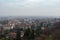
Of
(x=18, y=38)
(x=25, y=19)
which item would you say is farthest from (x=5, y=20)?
(x=18, y=38)

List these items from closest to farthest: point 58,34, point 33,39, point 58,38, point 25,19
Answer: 1. point 58,38
2. point 58,34
3. point 33,39
4. point 25,19

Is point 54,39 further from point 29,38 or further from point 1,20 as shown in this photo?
point 1,20

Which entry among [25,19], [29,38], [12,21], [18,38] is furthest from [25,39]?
[25,19]

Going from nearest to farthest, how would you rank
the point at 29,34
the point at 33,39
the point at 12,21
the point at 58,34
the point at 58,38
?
the point at 58,38
the point at 58,34
the point at 33,39
the point at 29,34
the point at 12,21

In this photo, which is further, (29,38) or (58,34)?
(29,38)

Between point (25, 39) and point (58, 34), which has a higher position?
point (58, 34)

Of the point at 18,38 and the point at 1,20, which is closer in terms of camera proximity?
the point at 18,38

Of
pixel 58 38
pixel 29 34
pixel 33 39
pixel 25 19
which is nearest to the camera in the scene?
pixel 58 38

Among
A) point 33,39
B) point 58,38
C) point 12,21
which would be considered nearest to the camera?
point 58,38

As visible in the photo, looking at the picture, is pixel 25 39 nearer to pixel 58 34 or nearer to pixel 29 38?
pixel 29 38
